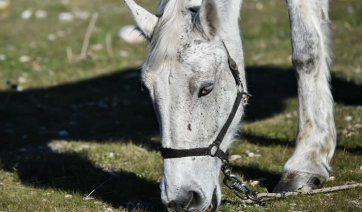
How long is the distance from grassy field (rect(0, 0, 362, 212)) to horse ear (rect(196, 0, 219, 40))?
95 centimetres

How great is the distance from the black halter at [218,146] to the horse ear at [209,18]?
0.89ft

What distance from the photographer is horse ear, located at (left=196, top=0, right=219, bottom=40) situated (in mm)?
4129

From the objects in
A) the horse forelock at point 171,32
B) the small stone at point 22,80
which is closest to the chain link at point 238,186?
the horse forelock at point 171,32

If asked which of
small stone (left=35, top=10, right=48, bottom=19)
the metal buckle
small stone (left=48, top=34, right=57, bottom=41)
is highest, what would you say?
the metal buckle

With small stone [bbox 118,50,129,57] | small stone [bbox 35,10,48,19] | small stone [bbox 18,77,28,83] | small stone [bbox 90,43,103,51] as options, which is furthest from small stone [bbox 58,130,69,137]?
small stone [bbox 35,10,48,19]

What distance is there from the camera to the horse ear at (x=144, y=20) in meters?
4.52

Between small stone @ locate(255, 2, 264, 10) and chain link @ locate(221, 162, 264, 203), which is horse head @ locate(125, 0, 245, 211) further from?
small stone @ locate(255, 2, 264, 10)

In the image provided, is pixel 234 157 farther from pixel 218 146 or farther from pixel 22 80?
pixel 22 80

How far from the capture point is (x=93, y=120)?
30.0ft

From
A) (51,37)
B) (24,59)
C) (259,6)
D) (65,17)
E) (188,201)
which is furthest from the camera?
(65,17)

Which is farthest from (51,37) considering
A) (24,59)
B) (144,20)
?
(144,20)

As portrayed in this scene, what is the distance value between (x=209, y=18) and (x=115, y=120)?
5.03 metres

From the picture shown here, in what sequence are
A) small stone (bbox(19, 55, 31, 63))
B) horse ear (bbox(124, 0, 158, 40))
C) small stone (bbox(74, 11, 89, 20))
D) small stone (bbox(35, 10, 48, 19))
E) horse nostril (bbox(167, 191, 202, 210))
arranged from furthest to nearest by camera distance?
small stone (bbox(35, 10, 48, 19)) → small stone (bbox(74, 11, 89, 20)) → small stone (bbox(19, 55, 31, 63)) → horse ear (bbox(124, 0, 158, 40)) → horse nostril (bbox(167, 191, 202, 210))

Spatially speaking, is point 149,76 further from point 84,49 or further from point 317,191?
point 84,49
